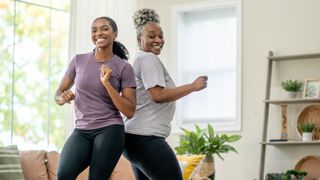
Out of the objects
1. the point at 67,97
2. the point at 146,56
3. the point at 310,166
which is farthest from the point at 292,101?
the point at 67,97

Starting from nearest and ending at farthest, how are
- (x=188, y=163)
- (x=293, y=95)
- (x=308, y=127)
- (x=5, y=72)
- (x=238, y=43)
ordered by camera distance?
(x=188, y=163) → (x=308, y=127) → (x=293, y=95) → (x=5, y=72) → (x=238, y=43)

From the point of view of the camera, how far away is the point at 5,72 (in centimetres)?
548

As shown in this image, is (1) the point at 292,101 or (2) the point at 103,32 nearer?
(2) the point at 103,32

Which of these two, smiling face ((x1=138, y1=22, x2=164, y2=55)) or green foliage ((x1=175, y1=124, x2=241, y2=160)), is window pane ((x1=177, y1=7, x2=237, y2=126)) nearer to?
green foliage ((x1=175, y1=124, x2=241, y2=160))

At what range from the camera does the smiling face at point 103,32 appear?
2.44 metres

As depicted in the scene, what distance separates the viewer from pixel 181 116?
19.8 feet

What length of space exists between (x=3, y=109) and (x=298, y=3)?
120 inches

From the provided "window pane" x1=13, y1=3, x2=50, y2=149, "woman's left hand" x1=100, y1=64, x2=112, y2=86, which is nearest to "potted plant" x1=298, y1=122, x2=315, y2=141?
"window pane" x1=13, y1=3, x2=50, y2=149

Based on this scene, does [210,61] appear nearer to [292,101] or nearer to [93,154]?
[292,101]

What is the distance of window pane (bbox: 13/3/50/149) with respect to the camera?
563 centimetres

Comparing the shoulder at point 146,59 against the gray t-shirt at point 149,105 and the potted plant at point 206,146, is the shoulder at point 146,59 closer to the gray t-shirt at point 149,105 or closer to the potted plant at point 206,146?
the gray t-shirt at point 149,105

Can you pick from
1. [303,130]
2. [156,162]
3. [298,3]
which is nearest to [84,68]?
[156,162]

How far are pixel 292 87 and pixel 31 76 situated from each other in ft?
8.47

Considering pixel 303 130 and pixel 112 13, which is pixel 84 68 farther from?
pixel 112 13
